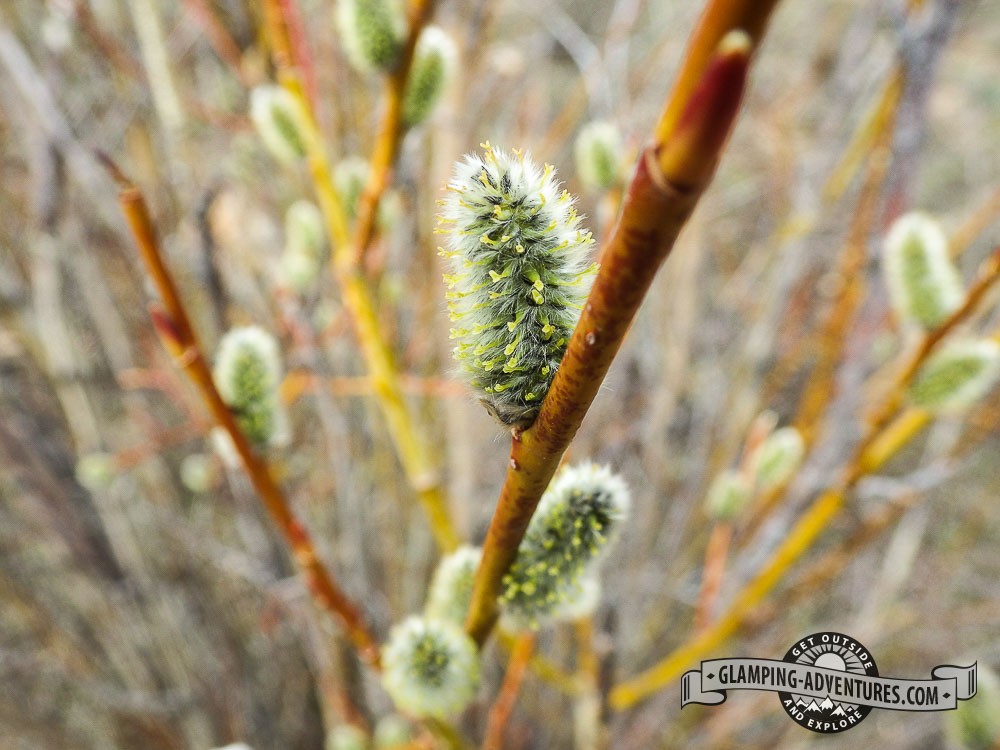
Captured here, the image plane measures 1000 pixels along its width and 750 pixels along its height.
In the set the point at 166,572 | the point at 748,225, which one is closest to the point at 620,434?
the point at 166,572

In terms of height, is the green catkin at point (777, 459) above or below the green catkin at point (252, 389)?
above

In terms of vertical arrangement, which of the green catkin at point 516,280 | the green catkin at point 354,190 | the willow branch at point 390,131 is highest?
the green catkin at point 354,190

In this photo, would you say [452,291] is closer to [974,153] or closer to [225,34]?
[225,34]

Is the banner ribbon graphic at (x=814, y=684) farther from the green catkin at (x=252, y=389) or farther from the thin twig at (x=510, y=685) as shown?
the green catkin at (x=252, y=389)

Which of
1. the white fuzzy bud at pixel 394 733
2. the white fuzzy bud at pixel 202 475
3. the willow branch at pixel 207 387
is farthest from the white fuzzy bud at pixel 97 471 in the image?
the willow branch at pixel 207 387

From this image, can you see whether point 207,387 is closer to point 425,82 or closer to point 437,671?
point 437,671

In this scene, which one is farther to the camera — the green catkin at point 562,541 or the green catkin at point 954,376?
the green catkin at point 954,376
